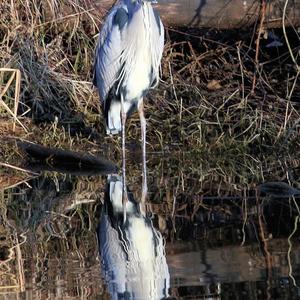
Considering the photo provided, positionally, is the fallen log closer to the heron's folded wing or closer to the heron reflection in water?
the heron's folded wing

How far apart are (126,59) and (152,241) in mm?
3013

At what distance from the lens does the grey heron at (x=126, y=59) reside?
7.88m

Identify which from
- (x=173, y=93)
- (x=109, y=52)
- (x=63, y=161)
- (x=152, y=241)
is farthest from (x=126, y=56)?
(x=152, y=241)

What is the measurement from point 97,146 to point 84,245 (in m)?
3.54

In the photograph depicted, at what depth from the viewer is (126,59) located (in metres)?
8.01

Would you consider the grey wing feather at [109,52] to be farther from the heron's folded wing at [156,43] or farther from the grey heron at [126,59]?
the heron's folded wing at [156,43]

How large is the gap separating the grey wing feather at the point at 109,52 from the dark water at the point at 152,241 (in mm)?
963

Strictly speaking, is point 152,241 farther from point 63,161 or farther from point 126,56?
point 126,56

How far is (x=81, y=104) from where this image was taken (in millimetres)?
9258

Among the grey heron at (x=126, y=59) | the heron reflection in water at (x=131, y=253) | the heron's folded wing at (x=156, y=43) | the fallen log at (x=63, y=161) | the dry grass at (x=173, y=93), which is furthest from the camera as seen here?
the dry grass at (x=173, y=93)

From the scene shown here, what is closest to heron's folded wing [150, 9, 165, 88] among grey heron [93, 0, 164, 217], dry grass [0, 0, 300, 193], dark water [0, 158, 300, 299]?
grey heron [93, 0, 164, 217]

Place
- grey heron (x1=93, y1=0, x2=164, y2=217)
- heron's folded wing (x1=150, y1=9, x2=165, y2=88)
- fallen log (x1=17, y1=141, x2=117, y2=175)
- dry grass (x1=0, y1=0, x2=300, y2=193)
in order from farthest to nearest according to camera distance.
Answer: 1. dry grass (x1=0, y1=0, x2=300, y2=193)
2. heron's folded wing (x1=150, y1=9, x2=165, y2=88)
3. grey heron (x1=93, y1=0, x2=164, y2=217)
4. fallen log (x1=17, y1=141, x2=117, y2=175)

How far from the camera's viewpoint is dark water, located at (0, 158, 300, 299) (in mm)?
4223

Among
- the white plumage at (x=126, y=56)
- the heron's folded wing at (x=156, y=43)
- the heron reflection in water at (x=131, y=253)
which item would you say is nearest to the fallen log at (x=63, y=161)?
the white plumage at (x=126, y=56)
